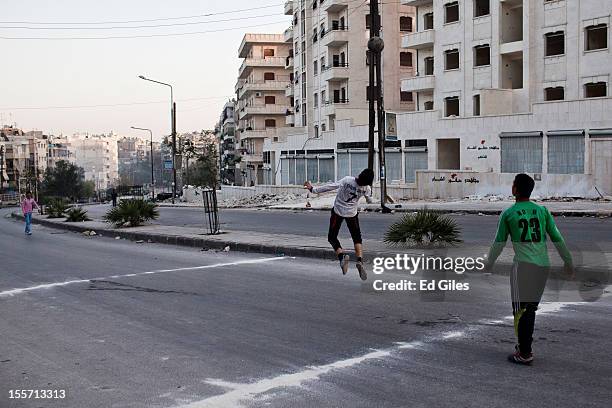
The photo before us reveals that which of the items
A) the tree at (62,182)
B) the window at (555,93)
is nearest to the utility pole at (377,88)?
the window at (555,93)

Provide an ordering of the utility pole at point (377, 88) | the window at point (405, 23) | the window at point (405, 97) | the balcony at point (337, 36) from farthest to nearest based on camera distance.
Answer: the balcony at point (337, 36) → the window at point (405, 97) → the window at point (405, 23) → the utility pole at point (377, 88)

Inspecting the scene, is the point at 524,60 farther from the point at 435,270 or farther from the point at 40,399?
the point at 40,399

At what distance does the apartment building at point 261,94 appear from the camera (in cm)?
9375

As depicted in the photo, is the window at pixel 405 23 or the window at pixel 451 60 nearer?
the window at pixel 451 60

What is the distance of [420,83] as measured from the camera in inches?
2019

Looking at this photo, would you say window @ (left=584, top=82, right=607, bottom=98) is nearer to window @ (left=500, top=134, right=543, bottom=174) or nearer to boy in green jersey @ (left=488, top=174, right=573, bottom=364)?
window @ (left=500, top=134, right=543, bottom=174)

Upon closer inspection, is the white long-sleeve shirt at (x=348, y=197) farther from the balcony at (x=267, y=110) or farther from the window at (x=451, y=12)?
the balcony at (x=267, y=110)

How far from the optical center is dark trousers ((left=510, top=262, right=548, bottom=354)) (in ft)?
20.1

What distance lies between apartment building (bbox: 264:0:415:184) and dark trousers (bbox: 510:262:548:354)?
46.8m

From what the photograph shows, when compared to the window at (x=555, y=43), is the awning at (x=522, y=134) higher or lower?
lower

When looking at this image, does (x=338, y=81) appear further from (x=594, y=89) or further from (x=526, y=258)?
(x=526, y=258)

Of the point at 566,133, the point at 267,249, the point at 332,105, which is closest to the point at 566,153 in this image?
the point at 566,133

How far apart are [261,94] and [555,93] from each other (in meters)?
56.7

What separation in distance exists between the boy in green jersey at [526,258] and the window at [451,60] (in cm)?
4384
